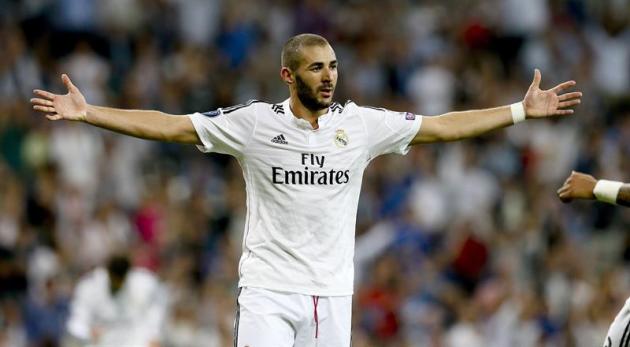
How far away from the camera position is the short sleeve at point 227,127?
347 inches

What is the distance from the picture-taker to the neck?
29.3 feet

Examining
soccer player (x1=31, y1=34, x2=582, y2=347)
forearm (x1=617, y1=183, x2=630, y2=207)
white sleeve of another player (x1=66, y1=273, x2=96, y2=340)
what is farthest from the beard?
white sleeve of another player (x1=66, y1=273, x2=96, y2=340)

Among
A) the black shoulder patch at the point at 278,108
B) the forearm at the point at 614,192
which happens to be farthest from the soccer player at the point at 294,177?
the forearm at the point at 614,192

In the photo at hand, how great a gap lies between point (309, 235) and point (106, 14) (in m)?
11.7

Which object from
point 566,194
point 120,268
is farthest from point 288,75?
point 120,268

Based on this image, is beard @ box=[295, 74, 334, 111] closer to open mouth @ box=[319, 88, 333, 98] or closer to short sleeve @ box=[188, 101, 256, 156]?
open mouth @ box=[319, 88, 333, 98]

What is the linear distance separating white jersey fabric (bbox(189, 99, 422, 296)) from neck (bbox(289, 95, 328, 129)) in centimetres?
4

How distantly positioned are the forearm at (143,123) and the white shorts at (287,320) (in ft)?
3.15

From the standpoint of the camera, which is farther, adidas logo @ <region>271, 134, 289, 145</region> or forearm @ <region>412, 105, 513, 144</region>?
forearm @ <region>412, 105, 513, 144</region>

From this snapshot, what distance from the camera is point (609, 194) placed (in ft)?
28.9

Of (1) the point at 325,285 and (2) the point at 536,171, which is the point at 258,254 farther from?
(2) the point at 536,171

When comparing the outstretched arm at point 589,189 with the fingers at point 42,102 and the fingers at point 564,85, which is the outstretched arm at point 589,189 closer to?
the fingers at point 564,85

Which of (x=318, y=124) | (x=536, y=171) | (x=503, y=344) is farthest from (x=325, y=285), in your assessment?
→ (x=536, y=171)

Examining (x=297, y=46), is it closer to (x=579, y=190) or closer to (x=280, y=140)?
(x=280, y=140)
